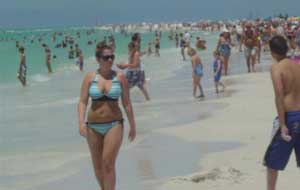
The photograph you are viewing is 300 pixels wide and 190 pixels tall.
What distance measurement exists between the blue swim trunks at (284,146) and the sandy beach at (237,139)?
1052 mm

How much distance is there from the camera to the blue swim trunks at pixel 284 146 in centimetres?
566

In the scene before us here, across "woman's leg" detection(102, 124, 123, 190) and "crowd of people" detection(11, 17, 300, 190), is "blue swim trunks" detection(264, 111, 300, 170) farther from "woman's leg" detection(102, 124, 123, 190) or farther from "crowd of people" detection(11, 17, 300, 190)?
"woman's leg" detection(102, 124, 123, 190)

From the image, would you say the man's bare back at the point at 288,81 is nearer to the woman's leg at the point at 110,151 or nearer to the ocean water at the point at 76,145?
the woman's leg at the point at 110,151

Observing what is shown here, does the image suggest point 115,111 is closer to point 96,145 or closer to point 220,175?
point 96,145

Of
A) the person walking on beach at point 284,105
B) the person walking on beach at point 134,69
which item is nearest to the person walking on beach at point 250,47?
the person walking on beach at point 134,69

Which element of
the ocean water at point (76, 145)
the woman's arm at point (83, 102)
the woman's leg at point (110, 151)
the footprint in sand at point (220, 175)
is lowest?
the ocean water at point (76, 145)

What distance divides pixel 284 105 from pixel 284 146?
0.34 metres

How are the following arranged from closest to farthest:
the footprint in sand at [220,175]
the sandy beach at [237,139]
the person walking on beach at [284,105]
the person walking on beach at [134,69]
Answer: the person walking on beach at [284,105] → the sandy beach at [237,139] → the footprint in sand at [220,175] → the person walking on beach at [134,69]

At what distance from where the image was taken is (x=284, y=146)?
5699mm

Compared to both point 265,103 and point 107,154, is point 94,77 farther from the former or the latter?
point 265,103

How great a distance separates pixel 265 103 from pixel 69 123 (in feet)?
12.3

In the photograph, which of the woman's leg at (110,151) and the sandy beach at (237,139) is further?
the sandy beach at (237,139)

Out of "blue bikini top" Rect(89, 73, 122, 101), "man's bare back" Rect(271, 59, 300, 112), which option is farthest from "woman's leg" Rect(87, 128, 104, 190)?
"man's bare back" Rect(271, 59, 300, 112)

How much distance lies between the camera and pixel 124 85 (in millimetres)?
6133
